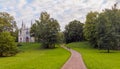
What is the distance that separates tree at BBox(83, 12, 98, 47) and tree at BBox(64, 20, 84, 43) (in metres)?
27.3

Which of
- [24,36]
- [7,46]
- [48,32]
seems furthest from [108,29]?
[24,36]

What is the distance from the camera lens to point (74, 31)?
133250 millimetres

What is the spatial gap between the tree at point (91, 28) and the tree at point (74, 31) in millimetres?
27270

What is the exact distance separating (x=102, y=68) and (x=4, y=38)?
4392 centimetres

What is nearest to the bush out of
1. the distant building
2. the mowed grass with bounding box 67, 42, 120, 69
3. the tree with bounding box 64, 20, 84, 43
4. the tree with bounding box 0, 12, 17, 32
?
the mowed grass with bounding box 67, 42, 120, 69

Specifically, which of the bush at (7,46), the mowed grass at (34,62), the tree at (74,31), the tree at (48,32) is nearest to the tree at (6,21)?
the tree at (48,32)

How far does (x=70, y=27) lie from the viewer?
13788 centimetres

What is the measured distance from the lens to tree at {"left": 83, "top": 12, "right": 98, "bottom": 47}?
9418 cm

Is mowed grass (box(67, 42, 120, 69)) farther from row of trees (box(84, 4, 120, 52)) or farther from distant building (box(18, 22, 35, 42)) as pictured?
distant building (box(18, 22, 35, 42))

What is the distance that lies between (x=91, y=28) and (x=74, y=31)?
118 feet

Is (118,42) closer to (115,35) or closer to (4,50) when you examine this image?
(115,35)

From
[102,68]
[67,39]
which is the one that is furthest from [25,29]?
[102,68]

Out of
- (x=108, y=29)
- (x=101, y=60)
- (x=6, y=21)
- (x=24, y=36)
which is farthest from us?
(x=24, y=36)

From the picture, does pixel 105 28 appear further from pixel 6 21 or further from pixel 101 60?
pixel 101 60
